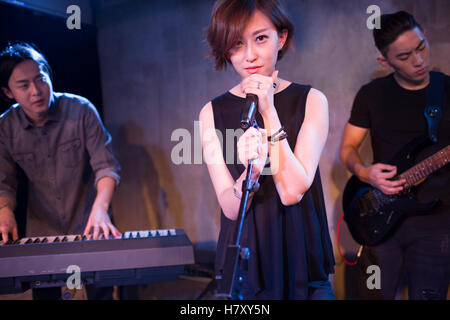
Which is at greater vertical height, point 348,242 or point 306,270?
point 306,270

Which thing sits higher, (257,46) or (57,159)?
(257,46)

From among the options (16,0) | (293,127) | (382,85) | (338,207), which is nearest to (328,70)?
(382,85)

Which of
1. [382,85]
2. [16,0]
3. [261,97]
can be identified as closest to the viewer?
[261,97]

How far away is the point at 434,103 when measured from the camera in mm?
2219

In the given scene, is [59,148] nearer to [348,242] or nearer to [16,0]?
[16,0]

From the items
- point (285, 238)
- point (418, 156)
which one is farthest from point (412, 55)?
point (285, 238)

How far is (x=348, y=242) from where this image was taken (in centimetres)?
300

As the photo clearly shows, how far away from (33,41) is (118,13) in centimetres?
104

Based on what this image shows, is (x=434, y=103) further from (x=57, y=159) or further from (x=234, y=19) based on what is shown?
(x=57, y=159)

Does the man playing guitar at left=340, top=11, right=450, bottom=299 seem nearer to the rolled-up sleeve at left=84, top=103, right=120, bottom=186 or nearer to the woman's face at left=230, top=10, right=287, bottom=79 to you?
the woman's face at left=230, top=10, right=287, bottom=79

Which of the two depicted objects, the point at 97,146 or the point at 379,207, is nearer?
the point at 379,207

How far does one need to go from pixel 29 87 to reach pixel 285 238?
1869mm

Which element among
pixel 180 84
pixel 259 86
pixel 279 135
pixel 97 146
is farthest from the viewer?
pixel 180 84

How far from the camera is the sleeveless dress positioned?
143 cm
